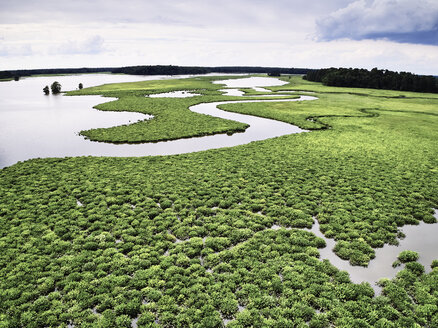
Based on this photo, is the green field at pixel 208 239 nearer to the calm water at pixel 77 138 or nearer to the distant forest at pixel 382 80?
the calm water at pixel 77 138

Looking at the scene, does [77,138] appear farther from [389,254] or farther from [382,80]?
[382,80]

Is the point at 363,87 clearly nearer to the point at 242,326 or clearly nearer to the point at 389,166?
the point at 389,166

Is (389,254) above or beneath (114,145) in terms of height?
beneath

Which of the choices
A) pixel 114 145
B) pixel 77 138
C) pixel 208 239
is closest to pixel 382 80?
pixel 114 145

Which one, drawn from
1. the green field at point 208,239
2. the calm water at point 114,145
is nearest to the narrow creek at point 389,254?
the calm water at point 114,145

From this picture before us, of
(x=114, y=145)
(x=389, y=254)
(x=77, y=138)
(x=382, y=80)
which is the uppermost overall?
(x=382, y=80)

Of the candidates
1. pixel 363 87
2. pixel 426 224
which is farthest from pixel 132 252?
pixel 363 87

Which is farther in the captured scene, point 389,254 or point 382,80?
point 382,80
